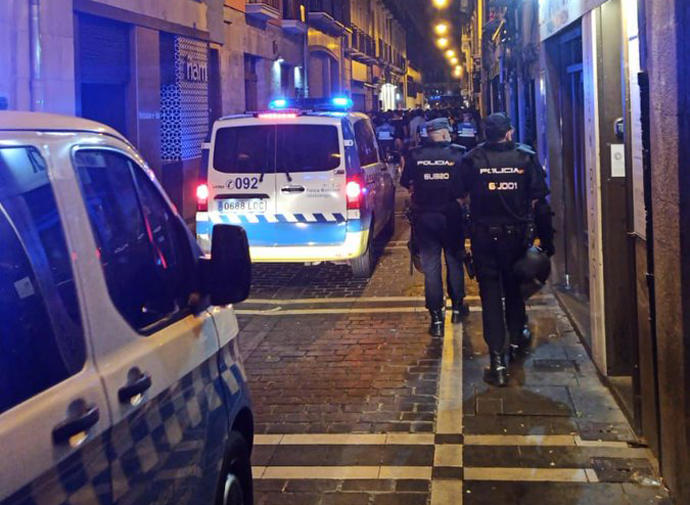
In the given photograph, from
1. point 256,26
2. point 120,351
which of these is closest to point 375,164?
point 120,351

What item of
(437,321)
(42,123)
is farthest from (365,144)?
(42,123)

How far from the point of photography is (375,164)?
35.9 ft

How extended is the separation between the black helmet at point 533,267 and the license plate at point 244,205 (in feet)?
13.3

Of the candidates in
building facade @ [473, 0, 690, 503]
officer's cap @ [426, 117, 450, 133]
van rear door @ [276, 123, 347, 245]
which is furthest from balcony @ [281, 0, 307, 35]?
officer's cap @ [426, 117, 450, 133]

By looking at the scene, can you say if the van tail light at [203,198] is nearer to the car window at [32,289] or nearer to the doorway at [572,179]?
the doorway at [572,179]

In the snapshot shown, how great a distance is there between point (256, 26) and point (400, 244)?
1062cm

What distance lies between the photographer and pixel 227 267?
286cm

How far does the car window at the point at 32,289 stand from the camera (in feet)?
6.04

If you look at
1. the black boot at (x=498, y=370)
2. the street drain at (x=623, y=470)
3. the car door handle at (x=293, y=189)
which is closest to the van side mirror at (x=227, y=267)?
the street drain at (x=623, y=470)

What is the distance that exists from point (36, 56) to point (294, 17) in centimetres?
1427

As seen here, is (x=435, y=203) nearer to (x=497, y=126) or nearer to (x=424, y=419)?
(x=497, y=126)

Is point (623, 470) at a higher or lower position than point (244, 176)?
lower

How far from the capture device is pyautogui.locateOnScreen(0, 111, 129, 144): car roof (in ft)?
6.97

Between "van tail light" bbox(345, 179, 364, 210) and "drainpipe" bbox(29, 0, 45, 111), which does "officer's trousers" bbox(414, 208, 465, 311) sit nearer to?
"van tail light" bbox(345, 179, 364, 210)
